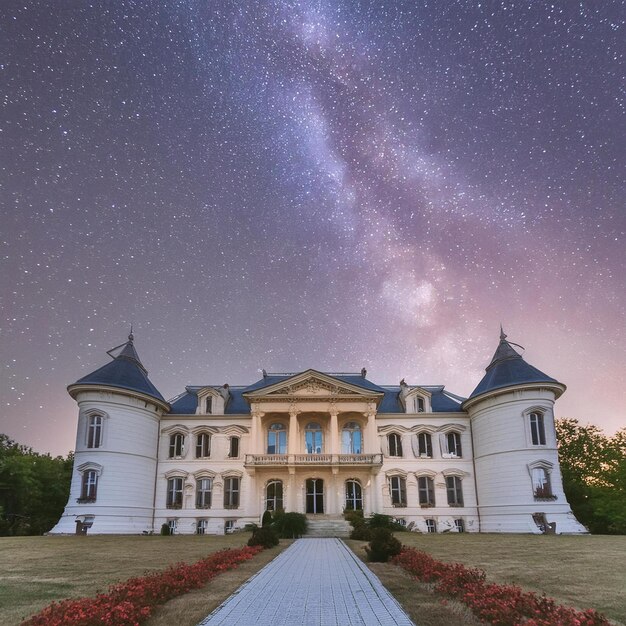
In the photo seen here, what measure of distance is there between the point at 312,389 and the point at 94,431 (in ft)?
50.9

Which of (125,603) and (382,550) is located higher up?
(125,603)

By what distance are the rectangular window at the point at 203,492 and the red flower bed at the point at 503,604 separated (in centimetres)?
3118

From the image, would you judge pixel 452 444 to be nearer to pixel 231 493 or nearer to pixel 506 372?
pixel 506 372

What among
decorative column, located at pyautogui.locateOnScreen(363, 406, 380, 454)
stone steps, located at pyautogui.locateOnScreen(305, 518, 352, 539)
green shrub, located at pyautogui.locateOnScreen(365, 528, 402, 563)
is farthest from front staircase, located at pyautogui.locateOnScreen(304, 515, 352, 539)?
green shrub, located at pyautogui.locateOnScreen(365, 528, 402, 563)

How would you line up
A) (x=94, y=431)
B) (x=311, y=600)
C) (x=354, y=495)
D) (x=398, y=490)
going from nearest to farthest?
(x=311, y=600) → (x=94, y=431) → (x=354, y=495) → (x=398, y=490)

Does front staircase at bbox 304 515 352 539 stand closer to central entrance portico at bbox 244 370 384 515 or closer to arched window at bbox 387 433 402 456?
central entrance portico at bbox 244 370 384 515

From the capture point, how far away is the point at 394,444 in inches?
1677

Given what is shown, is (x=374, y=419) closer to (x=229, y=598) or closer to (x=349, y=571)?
(x=349, y=571)

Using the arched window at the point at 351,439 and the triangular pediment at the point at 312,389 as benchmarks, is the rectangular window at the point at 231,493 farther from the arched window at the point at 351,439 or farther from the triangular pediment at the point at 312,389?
the arched window at the point at 351,439

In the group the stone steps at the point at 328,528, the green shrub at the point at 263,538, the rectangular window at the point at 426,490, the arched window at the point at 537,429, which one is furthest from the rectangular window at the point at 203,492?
the arched window at the point at 537,429

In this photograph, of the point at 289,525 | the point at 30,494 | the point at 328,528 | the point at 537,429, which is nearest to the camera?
the point at 289,525

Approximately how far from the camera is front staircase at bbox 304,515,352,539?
105ft

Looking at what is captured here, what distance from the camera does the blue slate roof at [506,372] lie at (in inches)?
1455

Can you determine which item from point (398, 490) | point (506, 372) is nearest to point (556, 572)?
point (506, 372)
